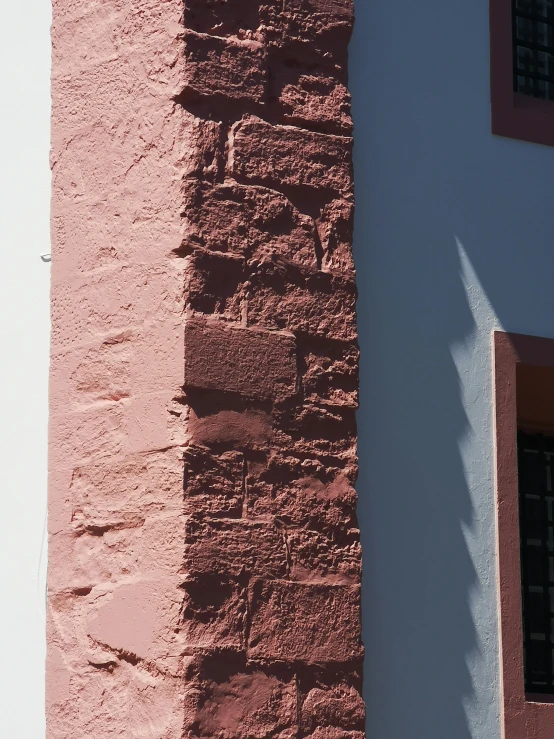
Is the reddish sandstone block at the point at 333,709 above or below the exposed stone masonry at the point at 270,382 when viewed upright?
below

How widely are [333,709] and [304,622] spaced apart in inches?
9.7

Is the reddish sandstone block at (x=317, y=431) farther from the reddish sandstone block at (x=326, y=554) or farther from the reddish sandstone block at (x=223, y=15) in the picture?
the reddish sandstone block at (x=223, y=15)

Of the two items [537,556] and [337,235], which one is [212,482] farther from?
[537,556]

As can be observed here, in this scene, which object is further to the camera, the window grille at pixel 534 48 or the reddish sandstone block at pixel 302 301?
the window grille at pixel 534 48

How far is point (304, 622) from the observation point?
349cm

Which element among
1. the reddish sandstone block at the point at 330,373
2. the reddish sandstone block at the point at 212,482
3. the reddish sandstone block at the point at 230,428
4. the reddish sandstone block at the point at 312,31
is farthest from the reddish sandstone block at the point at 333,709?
the reddish sandstone block at the point at 312,31

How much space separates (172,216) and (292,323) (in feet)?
1.43

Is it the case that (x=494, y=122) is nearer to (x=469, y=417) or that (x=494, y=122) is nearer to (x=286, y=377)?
(x=469, y=417)

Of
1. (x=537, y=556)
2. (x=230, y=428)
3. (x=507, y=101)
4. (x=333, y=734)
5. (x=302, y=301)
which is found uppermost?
(x=507, y=101)

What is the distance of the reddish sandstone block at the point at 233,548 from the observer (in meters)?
3.32

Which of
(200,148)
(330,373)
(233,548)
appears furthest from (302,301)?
(233,548)

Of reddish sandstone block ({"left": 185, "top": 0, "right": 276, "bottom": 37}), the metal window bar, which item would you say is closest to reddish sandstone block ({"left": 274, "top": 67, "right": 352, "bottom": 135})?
reddish sandstone block ({"left": 185, "top": 0, "right": 276, "bottom": 37})

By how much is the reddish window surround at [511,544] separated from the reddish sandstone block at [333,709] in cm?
82

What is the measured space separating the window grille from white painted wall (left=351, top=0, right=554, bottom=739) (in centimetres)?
55
